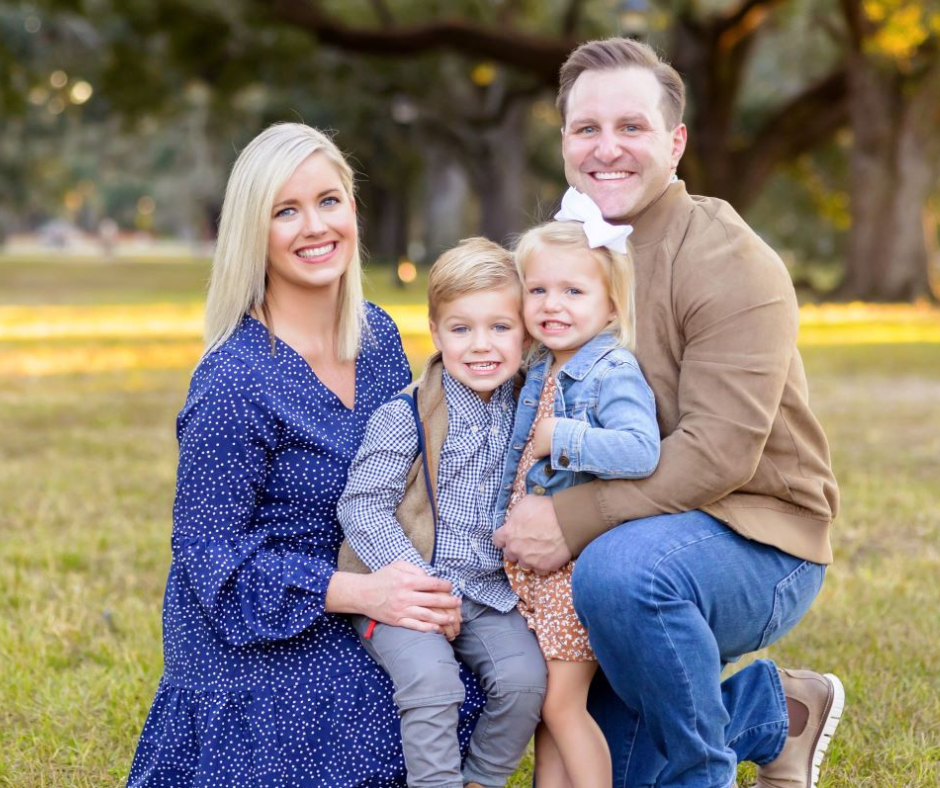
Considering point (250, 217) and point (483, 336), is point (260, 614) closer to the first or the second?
point (483, 336)

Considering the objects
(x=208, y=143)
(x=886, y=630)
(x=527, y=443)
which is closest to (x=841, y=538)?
(x=886, y=630)

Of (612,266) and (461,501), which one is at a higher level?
(612,266)

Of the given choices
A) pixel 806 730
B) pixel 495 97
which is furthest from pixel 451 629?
pixel 495 97

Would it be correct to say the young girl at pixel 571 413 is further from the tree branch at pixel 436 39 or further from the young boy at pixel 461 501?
the tree branch at pixel 436 39

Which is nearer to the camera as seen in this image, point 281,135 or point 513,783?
point 281,135

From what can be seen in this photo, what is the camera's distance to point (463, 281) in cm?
307

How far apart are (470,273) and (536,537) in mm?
656

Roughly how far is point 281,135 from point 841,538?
3790 millimetres

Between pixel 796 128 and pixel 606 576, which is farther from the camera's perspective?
pixel 796 128

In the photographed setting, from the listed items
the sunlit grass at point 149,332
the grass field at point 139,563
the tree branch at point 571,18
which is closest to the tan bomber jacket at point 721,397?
the grass field at point 139,563

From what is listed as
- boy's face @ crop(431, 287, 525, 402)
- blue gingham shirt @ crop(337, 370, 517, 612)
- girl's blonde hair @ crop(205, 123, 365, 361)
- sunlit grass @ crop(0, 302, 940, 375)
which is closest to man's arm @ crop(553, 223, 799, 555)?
blue gingham shirt @ crop(337, 370, 517, 612)

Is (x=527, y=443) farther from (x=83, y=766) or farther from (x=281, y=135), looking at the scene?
(x=83, y=766)

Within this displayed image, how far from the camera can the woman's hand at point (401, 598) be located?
115 inches

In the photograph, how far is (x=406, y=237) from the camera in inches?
1483
